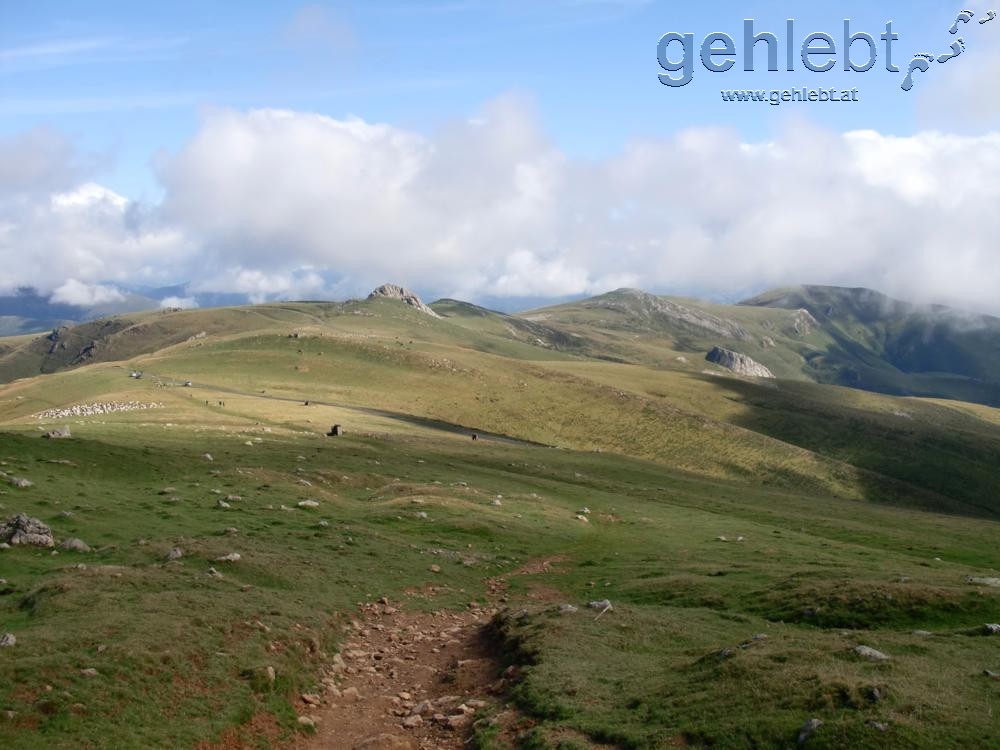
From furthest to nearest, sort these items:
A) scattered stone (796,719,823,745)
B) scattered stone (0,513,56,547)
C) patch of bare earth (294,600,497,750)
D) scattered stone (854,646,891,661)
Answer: scattered stone (0,513,56,547) < scattered stone (854,646,891,661) < patch of bare earth (294,600,497,750) < scattered stone (796,719,823,745)

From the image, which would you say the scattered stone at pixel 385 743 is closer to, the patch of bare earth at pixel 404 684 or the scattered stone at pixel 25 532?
the patch of bare earth at pixel 404 684

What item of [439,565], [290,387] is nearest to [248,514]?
[439,565]

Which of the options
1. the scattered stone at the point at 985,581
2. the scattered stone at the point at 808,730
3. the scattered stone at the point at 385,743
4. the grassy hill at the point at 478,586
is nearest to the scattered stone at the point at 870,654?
the grassy hill at the point at 478,586

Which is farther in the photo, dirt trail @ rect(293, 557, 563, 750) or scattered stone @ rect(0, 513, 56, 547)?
scattered stone @ rect(0, 513, 56, 547)

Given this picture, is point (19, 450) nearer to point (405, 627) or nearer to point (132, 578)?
point (132, 578)

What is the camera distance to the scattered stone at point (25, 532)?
32094mm

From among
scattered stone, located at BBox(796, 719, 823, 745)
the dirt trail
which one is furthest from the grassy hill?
the dirt trail

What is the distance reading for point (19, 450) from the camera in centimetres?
5112

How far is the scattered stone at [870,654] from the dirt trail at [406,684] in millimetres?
10792

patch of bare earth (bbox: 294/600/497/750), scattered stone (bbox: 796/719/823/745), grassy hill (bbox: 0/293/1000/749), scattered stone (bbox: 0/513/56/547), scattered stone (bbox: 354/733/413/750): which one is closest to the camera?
scattered stone (bbox: 796/719/823/745)

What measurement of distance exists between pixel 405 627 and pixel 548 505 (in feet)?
107

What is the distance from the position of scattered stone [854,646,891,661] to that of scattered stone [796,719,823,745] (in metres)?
5.91

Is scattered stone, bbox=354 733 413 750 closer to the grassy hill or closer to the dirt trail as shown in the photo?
the dirt trail

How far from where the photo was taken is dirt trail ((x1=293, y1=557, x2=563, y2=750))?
21.9 meters
